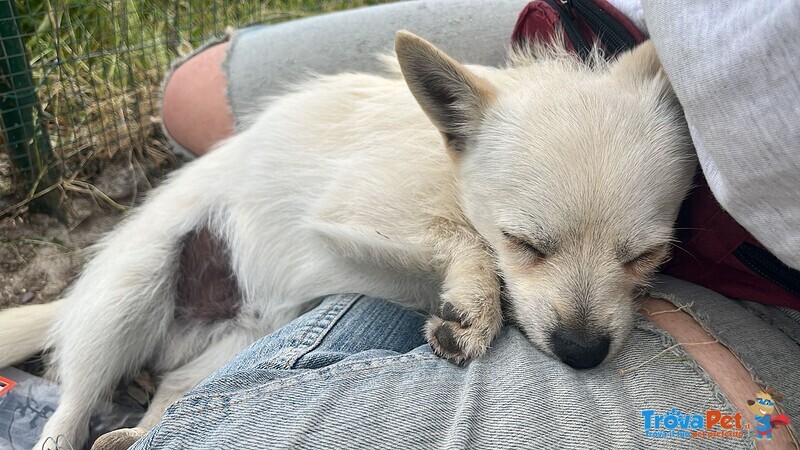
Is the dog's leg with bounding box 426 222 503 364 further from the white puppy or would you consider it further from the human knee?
the human knee

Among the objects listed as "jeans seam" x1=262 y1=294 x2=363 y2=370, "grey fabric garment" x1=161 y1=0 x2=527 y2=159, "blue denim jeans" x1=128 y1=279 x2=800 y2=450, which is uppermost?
"grey fabric garment" x1=161 y1=0 x2=527 y2=159

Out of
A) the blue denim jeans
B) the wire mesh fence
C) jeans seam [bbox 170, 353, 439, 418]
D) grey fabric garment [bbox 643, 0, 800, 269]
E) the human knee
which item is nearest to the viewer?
grey fabric garment [bbox 643, 0, 800, 269]

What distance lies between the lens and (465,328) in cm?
191

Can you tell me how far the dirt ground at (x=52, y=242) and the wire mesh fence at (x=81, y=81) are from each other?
0.10 metres

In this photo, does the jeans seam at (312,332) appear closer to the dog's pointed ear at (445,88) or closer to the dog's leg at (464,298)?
the dog's leg at (464,298)

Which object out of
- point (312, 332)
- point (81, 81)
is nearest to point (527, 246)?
point (312, 332)

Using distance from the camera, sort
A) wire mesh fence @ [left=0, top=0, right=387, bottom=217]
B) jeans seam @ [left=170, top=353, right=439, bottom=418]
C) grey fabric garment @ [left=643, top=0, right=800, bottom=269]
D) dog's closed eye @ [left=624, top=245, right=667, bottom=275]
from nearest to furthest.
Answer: grey fabric garment @ [left=643, top=0, right=800, bottom=269] → jeans seam @ [left=170, top=353, right=439, bottom=418] → dog's closed eye @ [left=624, top=245, right=667, bottom=275] → wire mesh fence @ [left=0, top=0, right=387, bottom=217]

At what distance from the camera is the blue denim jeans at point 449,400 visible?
153cm

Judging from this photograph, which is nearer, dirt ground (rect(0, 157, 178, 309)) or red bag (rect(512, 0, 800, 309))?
red bag (rect(512, 0, 800, 309))

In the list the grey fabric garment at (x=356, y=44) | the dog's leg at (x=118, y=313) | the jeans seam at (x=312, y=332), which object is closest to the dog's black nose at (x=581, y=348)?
the jeans seam at (x=312, y=332)

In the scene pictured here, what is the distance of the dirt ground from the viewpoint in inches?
124

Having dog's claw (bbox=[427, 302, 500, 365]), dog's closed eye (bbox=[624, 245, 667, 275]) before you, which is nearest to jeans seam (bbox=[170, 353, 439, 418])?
dog's claw (bbox=[427, 302, 500, 365])

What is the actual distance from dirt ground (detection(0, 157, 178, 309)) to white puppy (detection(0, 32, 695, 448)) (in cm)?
33

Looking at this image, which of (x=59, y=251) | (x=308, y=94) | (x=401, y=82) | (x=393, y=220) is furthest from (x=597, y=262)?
(x=59, y=251)
